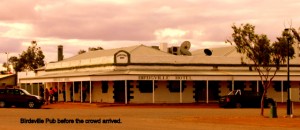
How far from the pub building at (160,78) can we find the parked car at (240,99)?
15.1 ft

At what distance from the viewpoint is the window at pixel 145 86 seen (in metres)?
48.7

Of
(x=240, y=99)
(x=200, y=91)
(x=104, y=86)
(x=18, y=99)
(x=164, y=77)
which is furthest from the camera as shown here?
(x=200, y=91)

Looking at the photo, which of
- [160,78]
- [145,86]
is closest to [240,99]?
[160,78]

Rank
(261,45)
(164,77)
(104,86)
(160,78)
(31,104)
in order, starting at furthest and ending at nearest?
(104,86), (164,77), (160,78), (31,104), (261,45)

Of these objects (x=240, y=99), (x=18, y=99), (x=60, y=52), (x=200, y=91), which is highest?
(x=60, y=52)

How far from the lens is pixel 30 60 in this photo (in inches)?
4040

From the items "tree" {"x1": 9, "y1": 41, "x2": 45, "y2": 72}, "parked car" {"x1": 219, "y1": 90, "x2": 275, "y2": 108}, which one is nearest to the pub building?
"parked car" {"x1": 219, "y1": 90, "x2": 275, "y2": 108}

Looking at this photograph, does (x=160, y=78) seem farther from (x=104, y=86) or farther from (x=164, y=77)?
(x=104, y=86)

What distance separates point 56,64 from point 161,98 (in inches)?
611

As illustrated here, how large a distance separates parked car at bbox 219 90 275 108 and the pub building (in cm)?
459

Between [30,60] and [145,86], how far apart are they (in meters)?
57.1

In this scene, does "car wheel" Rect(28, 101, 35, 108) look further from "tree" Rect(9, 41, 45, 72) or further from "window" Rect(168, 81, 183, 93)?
"tree" Rect(9, 41, 45, 72)

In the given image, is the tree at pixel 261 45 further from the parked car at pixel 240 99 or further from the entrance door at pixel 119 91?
the entrance door at pixel 119 91

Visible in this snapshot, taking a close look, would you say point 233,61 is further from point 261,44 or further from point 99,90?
point 261,44
